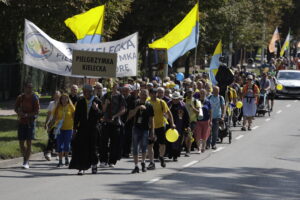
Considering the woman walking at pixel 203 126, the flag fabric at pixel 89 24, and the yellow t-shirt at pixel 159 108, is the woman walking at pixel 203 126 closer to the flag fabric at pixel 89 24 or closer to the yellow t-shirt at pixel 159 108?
the flag fabric at pixel 89 24

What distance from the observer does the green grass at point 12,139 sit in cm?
1838

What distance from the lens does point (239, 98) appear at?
2856 centimetres

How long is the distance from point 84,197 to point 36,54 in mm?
6209

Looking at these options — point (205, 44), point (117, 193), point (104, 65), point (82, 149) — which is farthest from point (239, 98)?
point (205, 44)

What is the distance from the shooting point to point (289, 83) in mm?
44344

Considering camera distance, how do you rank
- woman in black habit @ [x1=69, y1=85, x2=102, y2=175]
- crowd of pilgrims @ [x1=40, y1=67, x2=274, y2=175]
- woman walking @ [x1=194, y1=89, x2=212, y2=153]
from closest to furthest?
woman in black habit @ [x1=69, y1=85, x2=102, y2=175]
crowd of pilgrims @ [x1=40, y1=67, x2=274, y2=175]
woman walking @ [x1=194, y1=89, x2=212, y2=153]

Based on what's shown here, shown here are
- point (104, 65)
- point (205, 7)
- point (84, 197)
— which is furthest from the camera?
point (205, 7)

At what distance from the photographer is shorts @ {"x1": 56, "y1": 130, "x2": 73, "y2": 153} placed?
17.5 m

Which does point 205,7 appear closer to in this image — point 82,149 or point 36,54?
point 36,54

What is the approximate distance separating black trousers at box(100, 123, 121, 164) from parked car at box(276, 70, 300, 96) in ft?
90.6

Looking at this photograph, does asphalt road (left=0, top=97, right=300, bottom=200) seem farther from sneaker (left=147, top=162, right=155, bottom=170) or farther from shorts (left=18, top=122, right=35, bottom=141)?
shorts (left=18, top=122, right=35, bottom=141)

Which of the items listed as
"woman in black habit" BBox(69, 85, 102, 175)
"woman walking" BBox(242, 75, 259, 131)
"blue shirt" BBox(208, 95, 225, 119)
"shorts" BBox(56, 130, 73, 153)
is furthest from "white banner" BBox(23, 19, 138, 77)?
"woman walking" BBox(242, 75, 259, 131)

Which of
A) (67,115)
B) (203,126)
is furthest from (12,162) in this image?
(203,126)

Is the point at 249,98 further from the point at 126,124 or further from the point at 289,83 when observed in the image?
the point at 289,83
